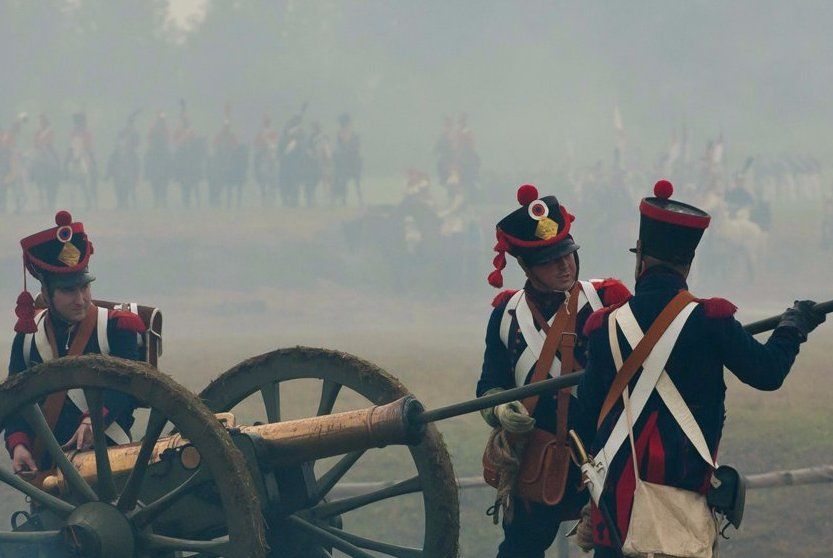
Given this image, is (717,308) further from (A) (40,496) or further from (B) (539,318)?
(A) (40,496)

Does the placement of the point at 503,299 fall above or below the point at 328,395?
above

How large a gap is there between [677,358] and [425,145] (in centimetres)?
4017

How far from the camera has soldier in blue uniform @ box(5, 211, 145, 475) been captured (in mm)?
5059

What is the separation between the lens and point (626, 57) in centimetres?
4766

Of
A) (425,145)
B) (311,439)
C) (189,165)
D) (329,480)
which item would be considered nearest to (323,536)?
(329,480)

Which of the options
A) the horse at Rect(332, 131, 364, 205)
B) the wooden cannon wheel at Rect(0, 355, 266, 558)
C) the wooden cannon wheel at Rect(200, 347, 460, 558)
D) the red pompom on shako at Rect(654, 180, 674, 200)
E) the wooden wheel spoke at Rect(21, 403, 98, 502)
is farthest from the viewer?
the horse at Rect(332, 131, 364, 205)

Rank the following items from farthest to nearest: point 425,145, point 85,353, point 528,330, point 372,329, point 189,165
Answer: point 425,145 → point 189,165 → point 372,329 → point 85,353 → point 528,330

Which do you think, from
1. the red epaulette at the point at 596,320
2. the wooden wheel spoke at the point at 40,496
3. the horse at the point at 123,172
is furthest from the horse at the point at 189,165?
the red epaulette at the point at 596,320

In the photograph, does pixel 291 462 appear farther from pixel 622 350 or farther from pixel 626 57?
pixel 626 57

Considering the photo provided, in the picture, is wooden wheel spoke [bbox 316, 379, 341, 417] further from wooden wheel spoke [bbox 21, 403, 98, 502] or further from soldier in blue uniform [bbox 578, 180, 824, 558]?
soldier in blue uniform [bbox 578, 180, 824, 558]

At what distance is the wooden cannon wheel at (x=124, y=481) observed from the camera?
4250 millimetres

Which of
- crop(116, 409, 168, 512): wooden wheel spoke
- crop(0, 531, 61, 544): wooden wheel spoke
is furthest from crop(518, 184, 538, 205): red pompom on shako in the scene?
crop(0, 531, 61, 544): wooden wheel spoke

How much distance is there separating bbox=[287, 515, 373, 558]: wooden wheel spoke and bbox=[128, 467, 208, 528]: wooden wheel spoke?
0.51 metres

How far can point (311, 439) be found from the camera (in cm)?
456
